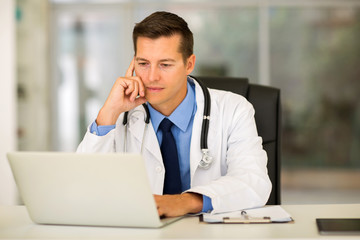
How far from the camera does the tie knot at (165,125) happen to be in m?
1.96

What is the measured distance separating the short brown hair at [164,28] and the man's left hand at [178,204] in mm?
675

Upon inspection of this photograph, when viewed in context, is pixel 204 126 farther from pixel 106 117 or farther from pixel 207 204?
pixel 207 204

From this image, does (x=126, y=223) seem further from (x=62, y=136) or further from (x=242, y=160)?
(x=62, y=136)

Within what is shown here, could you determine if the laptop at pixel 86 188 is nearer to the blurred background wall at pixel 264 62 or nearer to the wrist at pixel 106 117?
the wrist at pixel 106 117

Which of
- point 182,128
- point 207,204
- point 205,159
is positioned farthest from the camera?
point 182,128

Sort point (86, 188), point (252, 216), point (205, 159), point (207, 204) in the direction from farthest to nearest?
point (205, 159)
point (207, 204)
point (252, 216)
point (86, 188)

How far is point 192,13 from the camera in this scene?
5.81 metres

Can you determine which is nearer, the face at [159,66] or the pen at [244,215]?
the pen at [244,215]

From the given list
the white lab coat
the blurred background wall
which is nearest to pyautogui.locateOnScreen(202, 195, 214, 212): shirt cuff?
the white lab coat

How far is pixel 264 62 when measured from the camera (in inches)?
229

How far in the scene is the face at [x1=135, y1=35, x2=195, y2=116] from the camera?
1857 millimetres

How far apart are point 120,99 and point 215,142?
38cm

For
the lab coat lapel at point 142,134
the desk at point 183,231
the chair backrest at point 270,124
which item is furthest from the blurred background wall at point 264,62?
the desk at point 183,231

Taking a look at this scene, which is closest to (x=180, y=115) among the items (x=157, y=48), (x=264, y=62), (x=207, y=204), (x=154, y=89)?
(x=154, y=89)
